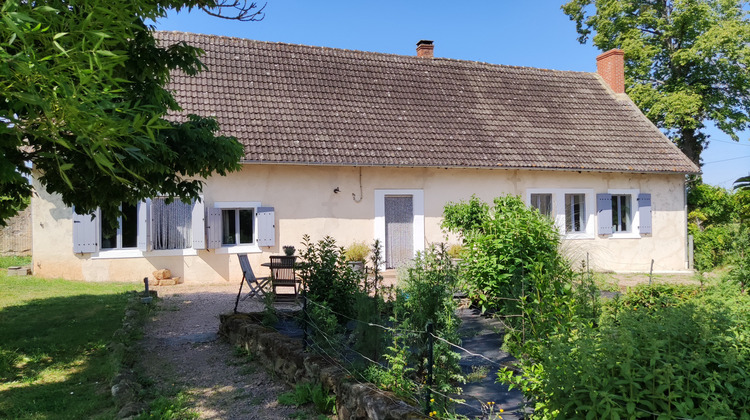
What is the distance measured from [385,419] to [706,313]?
214 centimetres

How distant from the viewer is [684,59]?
20.3 metres

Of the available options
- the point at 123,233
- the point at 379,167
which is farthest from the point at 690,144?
the point at 123,233

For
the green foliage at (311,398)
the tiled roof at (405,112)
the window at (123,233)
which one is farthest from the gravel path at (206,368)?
the tiled roof at (405,112)

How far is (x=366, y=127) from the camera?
558 inches

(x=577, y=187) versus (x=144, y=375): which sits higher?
(x=577, y=187)

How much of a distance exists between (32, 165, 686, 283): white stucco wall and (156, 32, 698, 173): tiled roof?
511 mm

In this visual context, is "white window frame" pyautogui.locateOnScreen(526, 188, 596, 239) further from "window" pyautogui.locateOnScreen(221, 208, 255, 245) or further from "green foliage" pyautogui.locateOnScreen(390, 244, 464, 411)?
"green foliage" pyautogui.locateOnScreen(390, 244, 464, 411)

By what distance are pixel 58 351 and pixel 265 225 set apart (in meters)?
6.34

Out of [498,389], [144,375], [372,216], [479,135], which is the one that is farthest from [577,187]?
[144,375]

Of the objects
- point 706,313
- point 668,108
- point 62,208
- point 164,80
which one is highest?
point 668,108

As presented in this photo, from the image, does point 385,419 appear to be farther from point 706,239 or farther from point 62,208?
point 706,239

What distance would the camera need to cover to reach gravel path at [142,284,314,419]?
16.4 ft

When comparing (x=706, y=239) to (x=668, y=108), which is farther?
(x=668, y=108)

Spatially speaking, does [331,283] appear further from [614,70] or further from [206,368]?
[614,70]
